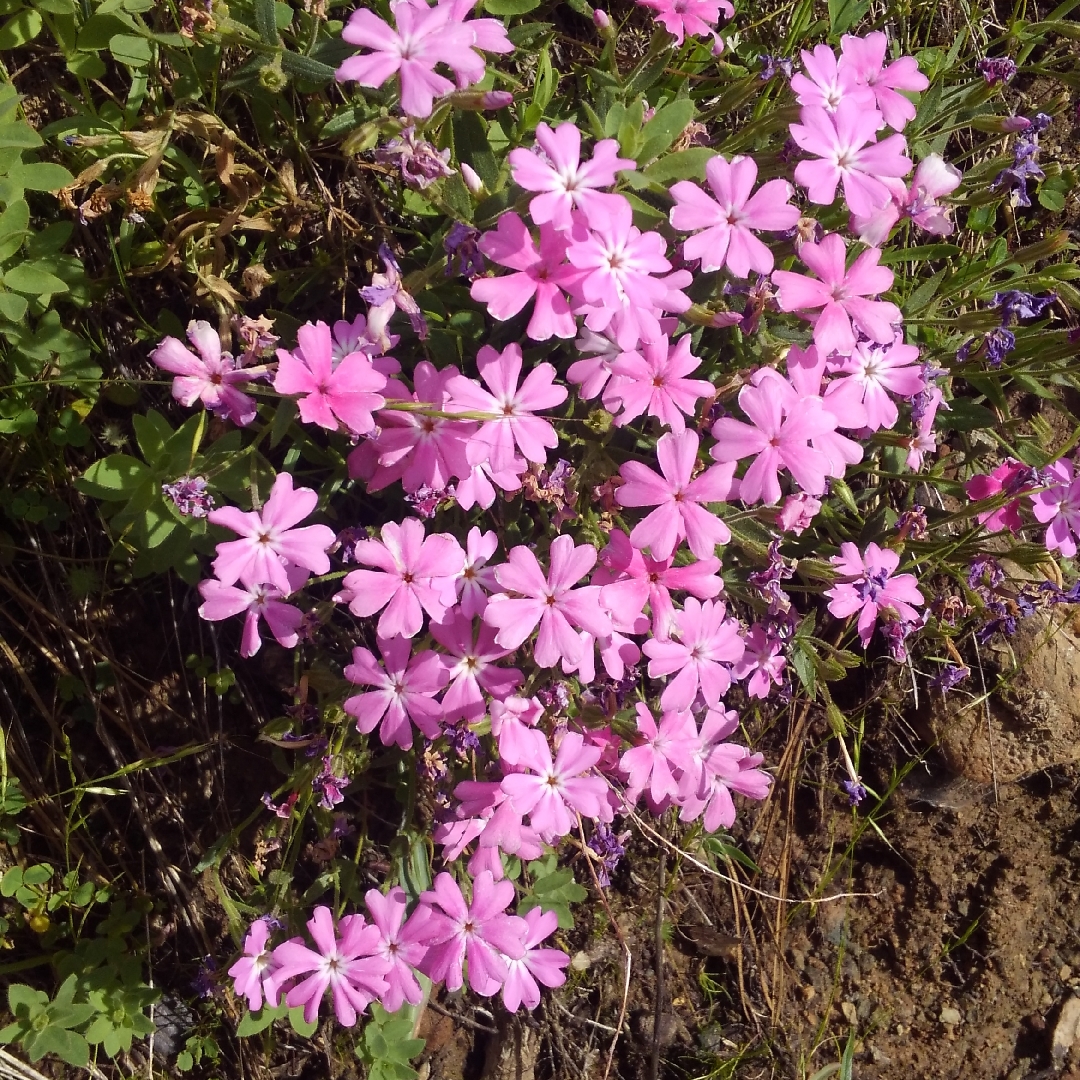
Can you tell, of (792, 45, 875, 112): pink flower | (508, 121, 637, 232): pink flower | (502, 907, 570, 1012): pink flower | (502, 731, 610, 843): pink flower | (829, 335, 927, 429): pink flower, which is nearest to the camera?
(508, 121, 637, 232): pink flower

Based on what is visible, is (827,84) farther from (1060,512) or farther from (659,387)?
(1060,512)

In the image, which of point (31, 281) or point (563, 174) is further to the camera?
point (31, 281)

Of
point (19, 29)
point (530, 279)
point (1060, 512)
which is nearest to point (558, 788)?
point (530, 279)

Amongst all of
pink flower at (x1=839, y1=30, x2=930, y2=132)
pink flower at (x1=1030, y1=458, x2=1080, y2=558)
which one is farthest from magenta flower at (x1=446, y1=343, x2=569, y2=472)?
pink flower at (x1=1030, y1=458, x2=1080, y2=558)

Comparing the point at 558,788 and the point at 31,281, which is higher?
the point at 31,281

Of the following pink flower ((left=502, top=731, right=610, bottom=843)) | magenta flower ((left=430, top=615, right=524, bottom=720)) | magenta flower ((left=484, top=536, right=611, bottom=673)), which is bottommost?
pink flower ((left=502, top=731, right=610, bottom=843))

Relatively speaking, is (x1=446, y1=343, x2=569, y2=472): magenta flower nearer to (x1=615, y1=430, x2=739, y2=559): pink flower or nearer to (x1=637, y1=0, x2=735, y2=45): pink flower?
(x1=615, y1=430, x2=739, y2=559): pink flower

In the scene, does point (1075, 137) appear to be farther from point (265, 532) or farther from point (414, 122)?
point (265, 532)

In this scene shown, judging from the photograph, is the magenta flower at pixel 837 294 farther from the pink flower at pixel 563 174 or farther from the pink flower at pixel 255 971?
the pink flower at pixel 255 971
